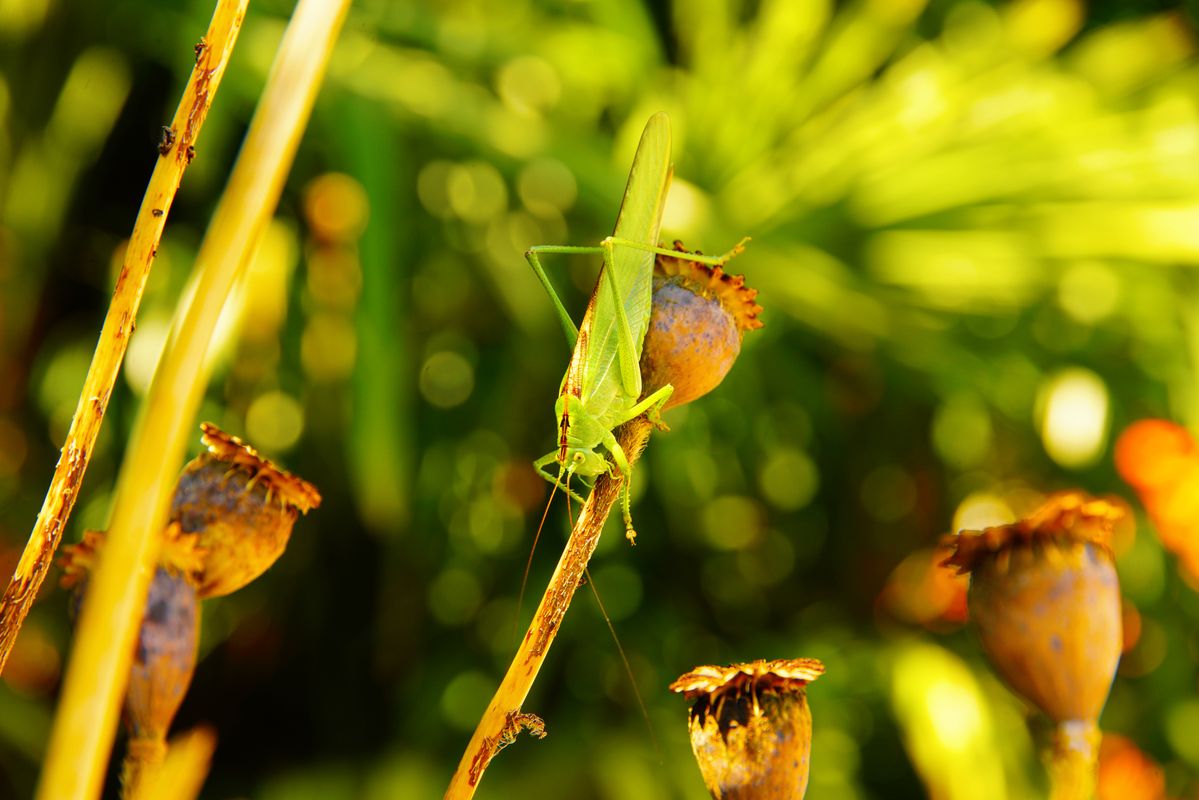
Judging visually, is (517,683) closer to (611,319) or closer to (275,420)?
(611,319)

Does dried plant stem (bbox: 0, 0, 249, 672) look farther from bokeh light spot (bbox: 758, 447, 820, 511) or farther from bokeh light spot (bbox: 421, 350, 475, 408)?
bokeh light spot (bbox: 758, 447, 820, 511)

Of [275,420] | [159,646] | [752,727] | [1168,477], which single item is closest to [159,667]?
[159,646]

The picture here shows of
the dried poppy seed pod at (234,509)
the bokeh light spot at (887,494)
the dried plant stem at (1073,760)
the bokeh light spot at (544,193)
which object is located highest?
the bokeh light spot at (544,193)

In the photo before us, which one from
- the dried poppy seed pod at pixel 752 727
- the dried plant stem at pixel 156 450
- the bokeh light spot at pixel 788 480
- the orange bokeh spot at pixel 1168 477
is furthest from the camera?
the bokeh light spot at pixel 788 480

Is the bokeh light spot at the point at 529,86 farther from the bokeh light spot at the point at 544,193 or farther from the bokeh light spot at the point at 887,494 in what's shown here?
the bokeh light spot at the point at 887,494

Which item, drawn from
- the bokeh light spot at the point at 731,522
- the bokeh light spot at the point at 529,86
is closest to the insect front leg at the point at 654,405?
the bokeh light spot at the point at 529,86
